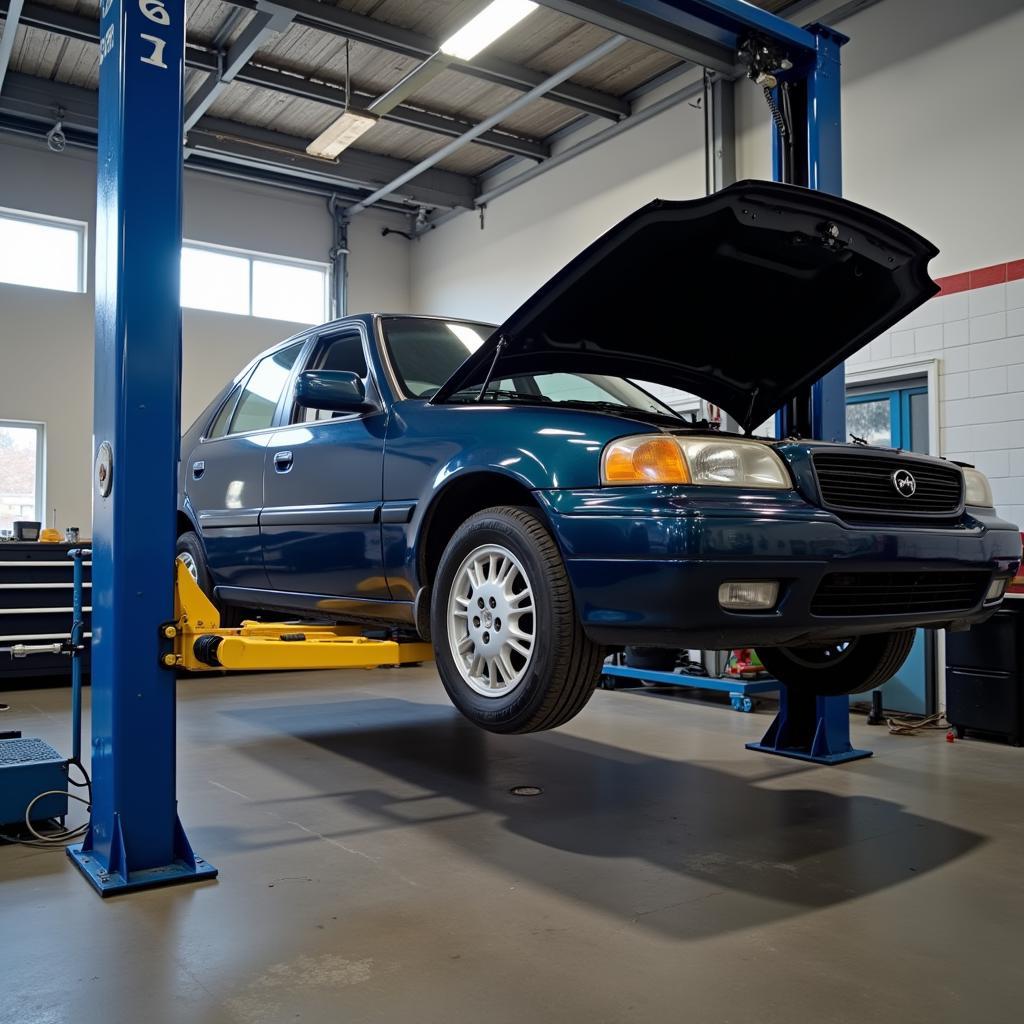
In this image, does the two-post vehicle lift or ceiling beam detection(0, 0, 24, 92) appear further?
ceiling beam detection(0, 0, 24, 92)

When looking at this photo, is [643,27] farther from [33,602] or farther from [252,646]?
[33,602]

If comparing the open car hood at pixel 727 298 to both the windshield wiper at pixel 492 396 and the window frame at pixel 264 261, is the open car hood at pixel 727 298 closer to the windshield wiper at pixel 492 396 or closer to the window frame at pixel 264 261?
the windshield wiper at pixel 492 396

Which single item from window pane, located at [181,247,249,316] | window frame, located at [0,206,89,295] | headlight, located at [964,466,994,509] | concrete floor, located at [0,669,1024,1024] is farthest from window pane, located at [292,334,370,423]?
window pane, located at [181,247,249,316]

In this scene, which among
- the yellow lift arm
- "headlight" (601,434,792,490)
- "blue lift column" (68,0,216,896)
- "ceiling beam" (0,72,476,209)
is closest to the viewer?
"headlight" (601,434,792,490)

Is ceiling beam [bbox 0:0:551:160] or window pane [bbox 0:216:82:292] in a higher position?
ceiling beam [bbox 0:0:551:160]

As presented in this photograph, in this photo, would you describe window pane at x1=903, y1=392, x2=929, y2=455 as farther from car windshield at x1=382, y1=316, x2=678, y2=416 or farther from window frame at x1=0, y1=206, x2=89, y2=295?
window frame at x1=0, y1=206, x2=89, y2=295

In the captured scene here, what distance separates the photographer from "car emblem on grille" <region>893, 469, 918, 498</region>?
2.79 metres

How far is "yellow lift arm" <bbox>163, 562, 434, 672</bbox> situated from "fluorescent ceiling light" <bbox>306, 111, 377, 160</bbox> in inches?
251

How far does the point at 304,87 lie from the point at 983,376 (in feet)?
21.6

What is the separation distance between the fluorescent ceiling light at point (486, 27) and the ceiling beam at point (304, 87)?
194cm

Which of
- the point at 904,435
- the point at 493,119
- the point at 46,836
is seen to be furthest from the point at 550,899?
the point at 493,119

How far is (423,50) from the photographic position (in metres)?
8.23

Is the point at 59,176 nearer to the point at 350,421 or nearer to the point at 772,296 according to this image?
the point at 350,421

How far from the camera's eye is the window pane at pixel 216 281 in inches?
430
